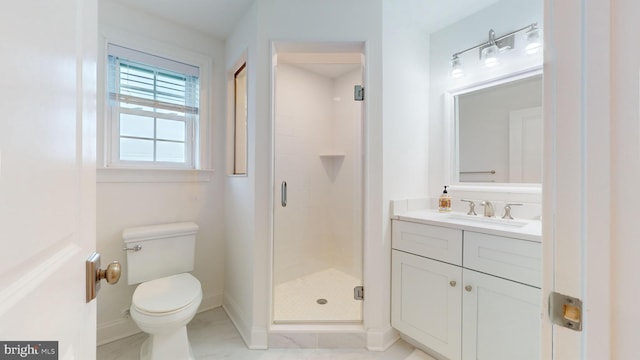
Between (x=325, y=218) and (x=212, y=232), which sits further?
(x=325, y=218)

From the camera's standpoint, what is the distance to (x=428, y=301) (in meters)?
1.59

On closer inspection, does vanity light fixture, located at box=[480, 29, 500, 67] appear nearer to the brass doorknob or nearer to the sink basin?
the sink basin

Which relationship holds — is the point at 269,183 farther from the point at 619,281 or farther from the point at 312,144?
the point at 619,281

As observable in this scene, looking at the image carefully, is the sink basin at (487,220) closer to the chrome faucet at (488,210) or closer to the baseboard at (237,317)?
the chrome faucet at (488,210)

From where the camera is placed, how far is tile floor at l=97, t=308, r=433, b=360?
5.32 feet

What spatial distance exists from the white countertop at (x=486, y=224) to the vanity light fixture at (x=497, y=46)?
1059mm

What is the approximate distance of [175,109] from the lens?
2109mm

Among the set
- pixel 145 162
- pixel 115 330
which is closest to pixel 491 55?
pixel 145 162

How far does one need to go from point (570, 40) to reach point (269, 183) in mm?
1509

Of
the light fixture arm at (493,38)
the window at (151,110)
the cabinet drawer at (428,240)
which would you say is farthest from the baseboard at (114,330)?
the light fixture arm at (493,38)

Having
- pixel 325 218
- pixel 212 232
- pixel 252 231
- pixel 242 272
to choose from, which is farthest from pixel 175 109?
pixel 325 218

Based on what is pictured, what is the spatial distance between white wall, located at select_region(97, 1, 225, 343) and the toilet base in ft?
1.70

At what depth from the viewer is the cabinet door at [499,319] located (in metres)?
1.22

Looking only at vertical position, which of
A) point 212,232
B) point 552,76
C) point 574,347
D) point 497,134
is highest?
point 497,134
